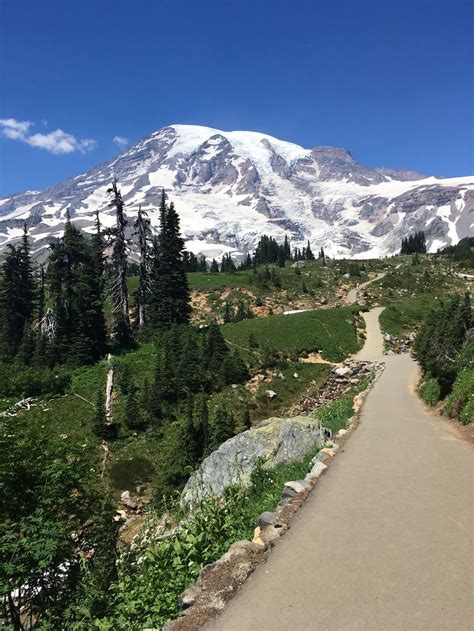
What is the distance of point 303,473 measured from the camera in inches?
456

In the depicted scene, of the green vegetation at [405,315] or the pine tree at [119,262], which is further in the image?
the green vegetation at [405,315]

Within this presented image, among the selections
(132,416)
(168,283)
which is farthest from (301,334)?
(132,416)

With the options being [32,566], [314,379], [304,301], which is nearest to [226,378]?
[314,379]

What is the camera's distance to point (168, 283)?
46.9 metres

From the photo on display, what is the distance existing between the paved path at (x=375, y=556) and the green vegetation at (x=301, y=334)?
86.4ft

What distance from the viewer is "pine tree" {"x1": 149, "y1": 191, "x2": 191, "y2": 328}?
44.9 meters

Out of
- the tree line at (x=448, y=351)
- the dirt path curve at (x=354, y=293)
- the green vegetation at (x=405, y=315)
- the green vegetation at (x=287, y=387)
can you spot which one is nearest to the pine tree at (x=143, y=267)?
the green vegetation at (x=287, y=387)

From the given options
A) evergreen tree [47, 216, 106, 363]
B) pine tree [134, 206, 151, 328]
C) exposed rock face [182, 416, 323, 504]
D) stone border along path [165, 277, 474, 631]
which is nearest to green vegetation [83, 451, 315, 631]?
stone border along path [165, 277, 474, 631]

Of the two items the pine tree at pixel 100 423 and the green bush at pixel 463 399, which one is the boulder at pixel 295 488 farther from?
the pine tree at pixel 100 423

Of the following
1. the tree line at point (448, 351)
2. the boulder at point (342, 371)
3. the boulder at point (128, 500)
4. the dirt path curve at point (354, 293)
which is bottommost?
the boulder at point (128, 500)

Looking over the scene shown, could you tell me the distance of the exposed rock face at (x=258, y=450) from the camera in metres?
13.6

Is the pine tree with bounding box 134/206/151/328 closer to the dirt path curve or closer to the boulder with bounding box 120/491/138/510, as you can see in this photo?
the boulder with bounding box 120/491/138/510

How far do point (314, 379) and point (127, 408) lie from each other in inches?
577

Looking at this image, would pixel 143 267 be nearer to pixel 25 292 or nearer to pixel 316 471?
pixel 25 292
